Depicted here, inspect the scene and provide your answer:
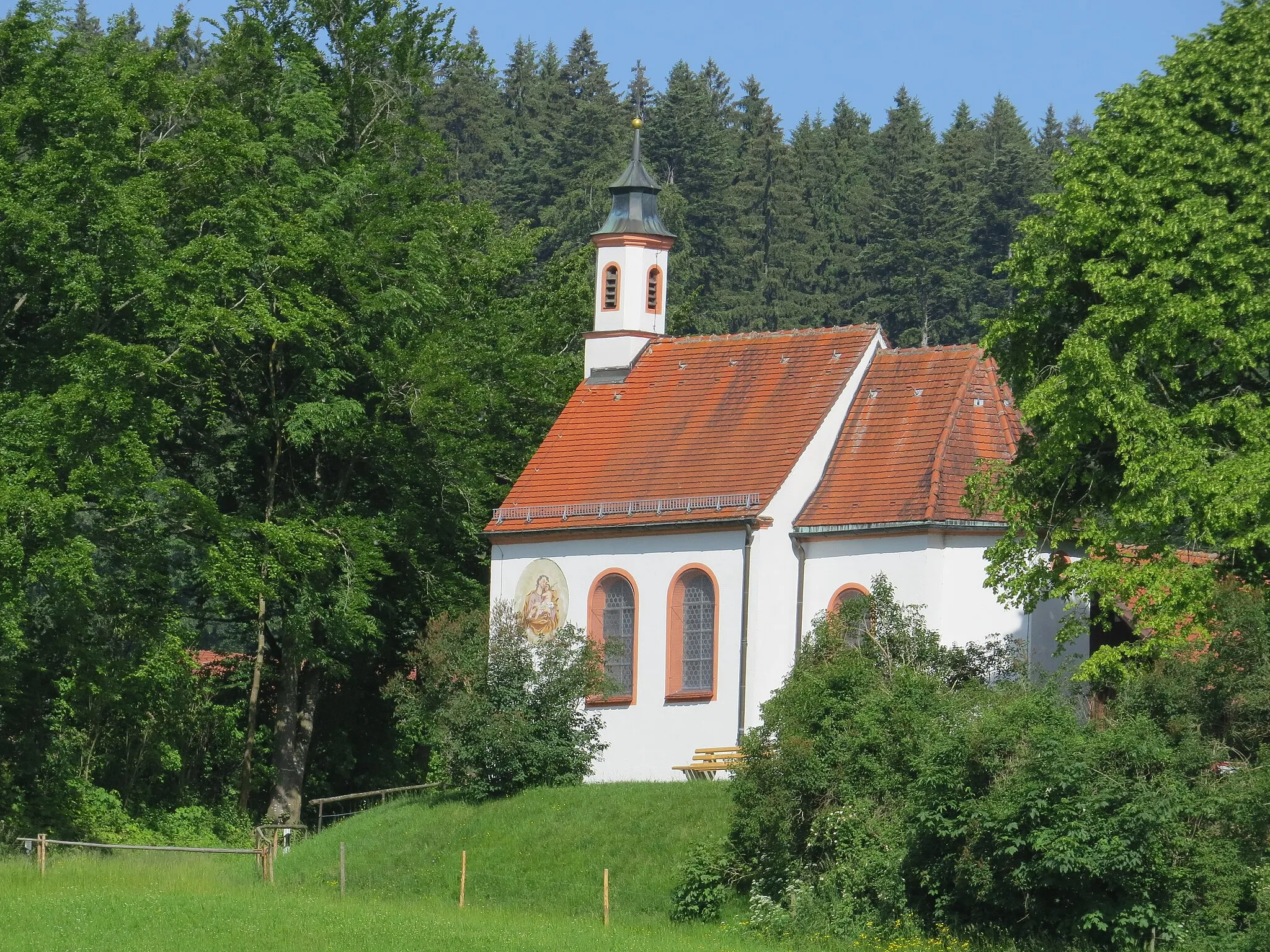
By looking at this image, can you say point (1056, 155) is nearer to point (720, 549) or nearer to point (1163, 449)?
point (1163, 449)

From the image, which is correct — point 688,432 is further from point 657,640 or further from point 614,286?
point 614,286

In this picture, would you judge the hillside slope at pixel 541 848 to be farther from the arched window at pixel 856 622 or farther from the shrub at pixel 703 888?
the arched window at pixel 856 622

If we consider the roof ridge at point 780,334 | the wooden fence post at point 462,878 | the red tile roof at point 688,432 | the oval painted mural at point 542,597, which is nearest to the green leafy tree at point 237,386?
the red tile roof at point 688,432

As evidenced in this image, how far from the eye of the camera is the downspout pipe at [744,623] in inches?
1508

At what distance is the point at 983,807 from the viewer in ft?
85.8

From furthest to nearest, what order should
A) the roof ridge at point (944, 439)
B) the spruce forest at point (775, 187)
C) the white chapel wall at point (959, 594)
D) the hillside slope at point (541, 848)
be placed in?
the spruce forest at point (775, 187), the roof ridge at point (944, 439), the white chapel wall at point (959, 594), the hillside slope at point (541, 848)

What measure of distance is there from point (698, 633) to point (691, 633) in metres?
0.18

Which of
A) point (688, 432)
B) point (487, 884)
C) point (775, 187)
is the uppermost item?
point (775, 187)

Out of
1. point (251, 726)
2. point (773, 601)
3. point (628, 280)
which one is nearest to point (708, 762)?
point (773, 601)

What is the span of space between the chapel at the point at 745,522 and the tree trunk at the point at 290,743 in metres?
5.85

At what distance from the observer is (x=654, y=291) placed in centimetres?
4572

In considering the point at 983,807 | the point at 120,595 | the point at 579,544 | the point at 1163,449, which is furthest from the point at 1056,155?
the point at 120,595

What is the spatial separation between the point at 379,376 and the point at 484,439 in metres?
3.61

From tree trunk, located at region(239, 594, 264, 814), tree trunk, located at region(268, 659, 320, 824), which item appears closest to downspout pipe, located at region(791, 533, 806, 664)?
tree trunk, located at region(268, 659, 320, 824)
